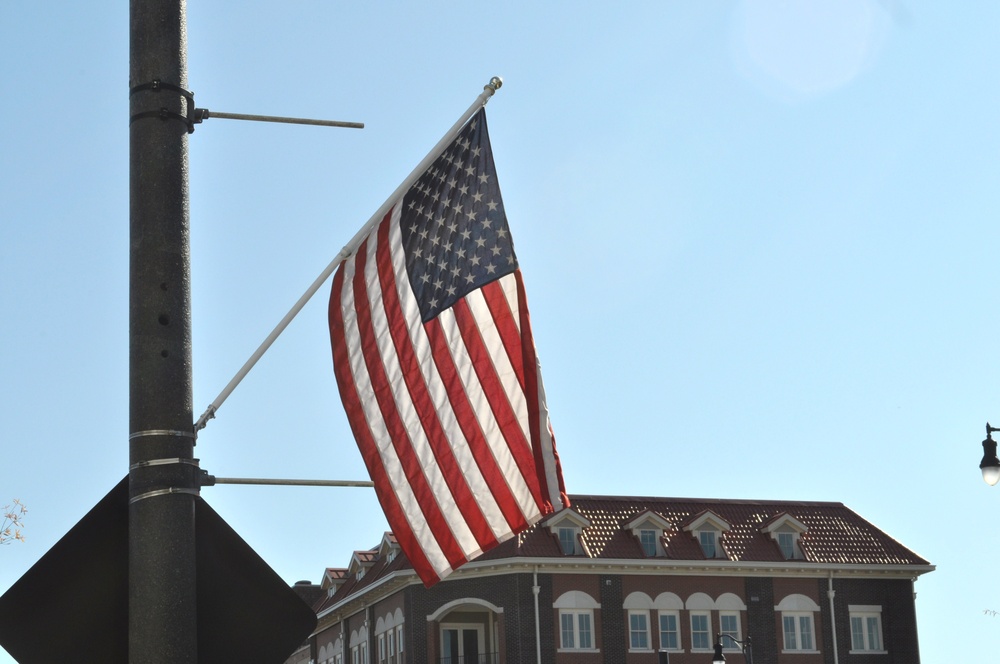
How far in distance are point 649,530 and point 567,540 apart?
13.4 ft

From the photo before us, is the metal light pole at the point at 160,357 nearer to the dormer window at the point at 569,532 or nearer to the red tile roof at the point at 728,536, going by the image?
the red tile roof at the point at 728,536

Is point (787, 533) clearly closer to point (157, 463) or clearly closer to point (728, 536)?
point (728, 536)

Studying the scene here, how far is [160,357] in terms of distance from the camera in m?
4.47

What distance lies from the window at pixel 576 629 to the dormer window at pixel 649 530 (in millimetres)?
3914

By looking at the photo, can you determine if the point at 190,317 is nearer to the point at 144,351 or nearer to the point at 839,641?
the point at 144,351

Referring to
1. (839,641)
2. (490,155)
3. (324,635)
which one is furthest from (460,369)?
(324,635)

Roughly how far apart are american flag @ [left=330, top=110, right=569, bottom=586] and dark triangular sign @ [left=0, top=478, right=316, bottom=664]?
7.06 feet

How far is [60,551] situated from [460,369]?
2.84 meters

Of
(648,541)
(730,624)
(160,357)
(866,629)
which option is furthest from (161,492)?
(866,629)

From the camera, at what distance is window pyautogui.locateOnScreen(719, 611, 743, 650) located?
5791 centimetres

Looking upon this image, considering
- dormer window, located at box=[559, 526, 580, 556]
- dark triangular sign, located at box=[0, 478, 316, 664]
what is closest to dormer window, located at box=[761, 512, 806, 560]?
dormer window, located at box=[559, 526, 580, 556]

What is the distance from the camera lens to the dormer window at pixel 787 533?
6000 cm

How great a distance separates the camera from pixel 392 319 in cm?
712

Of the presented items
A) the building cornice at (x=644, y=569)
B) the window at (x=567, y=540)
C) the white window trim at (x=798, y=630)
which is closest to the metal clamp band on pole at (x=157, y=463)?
the building cornice at (x=644, y=569)
